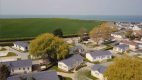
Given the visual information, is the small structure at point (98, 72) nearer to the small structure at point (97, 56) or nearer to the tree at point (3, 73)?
the small structure at point (97, 56)

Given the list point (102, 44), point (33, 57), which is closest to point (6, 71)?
point (33, 57)

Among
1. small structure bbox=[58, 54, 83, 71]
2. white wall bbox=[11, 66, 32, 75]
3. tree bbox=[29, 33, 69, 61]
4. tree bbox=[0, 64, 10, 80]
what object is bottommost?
white wall bbox=[11, 66, 32, 75]

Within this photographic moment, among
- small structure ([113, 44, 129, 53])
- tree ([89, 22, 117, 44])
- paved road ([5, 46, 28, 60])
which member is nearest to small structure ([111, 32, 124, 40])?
tree ([89, 22, 117, 44])

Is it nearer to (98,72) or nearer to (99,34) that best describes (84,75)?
(98,72)

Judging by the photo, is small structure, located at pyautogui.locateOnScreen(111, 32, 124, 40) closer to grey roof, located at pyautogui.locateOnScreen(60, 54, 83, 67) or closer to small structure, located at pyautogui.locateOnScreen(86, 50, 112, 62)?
small structure, located at pyautogui.locateOnScreen(86, 50, 112, 62)

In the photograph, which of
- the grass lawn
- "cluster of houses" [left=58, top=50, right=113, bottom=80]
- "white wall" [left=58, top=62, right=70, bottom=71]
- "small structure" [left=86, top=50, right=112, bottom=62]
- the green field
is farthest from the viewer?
the green field

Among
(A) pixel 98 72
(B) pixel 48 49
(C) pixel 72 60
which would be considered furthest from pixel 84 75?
(B) pixel 48 49
